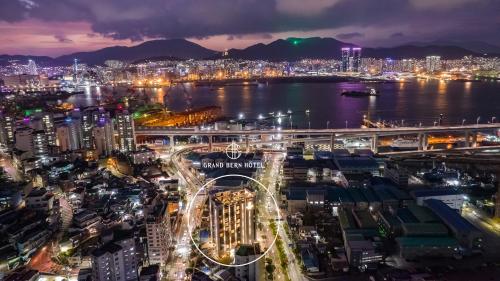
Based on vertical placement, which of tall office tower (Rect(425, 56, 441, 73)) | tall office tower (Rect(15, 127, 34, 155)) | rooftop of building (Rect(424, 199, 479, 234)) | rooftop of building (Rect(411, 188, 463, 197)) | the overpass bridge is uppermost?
tall office tower (Rect(425, 56, 441, 73))

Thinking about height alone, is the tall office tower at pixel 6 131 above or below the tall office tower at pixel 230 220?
above

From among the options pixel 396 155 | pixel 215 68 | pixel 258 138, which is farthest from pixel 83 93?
pixel 396 155

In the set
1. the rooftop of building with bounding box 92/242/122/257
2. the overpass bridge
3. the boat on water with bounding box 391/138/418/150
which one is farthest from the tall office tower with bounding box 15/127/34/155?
the boat on water with bounding box 391/138/418/150

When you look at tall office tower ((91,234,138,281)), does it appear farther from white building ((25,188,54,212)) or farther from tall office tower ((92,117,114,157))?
tall office tower ((92,117,114,157))

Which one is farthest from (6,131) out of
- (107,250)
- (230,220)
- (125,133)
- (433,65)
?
(433,65)

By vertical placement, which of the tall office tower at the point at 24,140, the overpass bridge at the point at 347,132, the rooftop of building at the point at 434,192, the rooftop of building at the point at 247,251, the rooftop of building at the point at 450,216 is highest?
the tall office tower at the point at 24,140

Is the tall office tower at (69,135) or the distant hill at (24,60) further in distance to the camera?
the distant hill at (24,60)

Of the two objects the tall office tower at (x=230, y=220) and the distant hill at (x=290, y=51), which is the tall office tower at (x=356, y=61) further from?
the tall office tower at (x=230, y=220)

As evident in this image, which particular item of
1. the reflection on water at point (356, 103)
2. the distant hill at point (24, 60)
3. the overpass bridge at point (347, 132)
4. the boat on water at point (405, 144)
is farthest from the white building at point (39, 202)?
the distant hill at point (24, 60)

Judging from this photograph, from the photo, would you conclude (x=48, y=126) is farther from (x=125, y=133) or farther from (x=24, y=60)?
(x=24, y=60)
